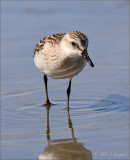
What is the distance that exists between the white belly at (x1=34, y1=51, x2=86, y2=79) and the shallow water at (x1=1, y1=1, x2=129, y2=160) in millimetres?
607

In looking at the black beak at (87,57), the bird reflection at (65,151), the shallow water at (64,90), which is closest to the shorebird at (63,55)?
the black beak at (87,57)

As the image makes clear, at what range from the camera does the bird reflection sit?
20.9 ft

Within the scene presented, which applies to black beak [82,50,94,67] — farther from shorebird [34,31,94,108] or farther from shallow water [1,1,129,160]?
shallow water [1,1,129,160]

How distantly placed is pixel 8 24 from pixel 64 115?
570 centimetres

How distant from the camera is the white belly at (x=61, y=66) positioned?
8062mm

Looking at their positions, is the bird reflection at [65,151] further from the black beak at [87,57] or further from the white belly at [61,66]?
the white belly at [61,66]

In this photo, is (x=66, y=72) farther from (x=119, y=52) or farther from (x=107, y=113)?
(x=119, y=52)

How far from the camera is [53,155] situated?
255 inches

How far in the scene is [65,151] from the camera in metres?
6.55

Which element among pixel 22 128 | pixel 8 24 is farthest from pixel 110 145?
pixel 8 24

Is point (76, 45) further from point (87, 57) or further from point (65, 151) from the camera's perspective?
point (65, 151)

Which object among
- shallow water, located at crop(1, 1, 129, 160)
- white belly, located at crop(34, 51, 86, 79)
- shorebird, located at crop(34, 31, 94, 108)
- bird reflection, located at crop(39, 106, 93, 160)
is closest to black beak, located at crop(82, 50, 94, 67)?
shorebird, located at crop(34, 31, 94, 108)

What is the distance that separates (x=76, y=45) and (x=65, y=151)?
1821 mm

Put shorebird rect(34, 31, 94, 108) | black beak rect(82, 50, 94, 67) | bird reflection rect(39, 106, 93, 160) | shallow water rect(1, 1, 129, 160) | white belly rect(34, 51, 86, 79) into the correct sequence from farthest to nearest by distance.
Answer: white belly rect(34, 51, 86, 79) → shorebird rect(34, 31, 94, 108) → black beak rect(82, 50, 94, 67) → shallow water rect(1, 1, 129, 160) → bird reflection rect(39, 106, 93, 160)
